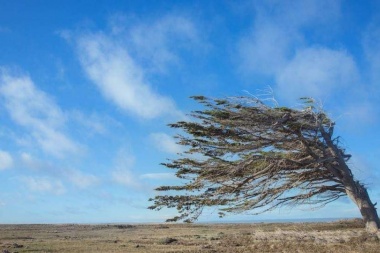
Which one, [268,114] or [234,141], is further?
[234,141]

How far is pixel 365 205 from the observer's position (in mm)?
21312

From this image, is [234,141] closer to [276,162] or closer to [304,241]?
[276,162]

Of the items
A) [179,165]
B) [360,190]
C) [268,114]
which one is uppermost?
[268,114]

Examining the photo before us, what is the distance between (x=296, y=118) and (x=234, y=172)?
4.20 meters

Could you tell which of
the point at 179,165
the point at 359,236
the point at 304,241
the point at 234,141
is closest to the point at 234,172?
the point at 234,141

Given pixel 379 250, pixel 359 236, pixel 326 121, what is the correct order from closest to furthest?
pixel 379 250, pixel 359 236, pixel 326 121

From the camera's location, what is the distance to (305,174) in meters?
22.0

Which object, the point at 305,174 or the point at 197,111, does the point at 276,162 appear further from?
the point at 197,111

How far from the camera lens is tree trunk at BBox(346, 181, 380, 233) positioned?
20.8 meters

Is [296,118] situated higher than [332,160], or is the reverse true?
[296,118]

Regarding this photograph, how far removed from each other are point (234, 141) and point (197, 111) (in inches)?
103

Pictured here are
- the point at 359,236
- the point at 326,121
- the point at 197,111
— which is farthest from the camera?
the point at 326,121

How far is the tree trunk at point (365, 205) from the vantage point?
20750 mm

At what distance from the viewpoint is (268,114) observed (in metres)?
20.1
